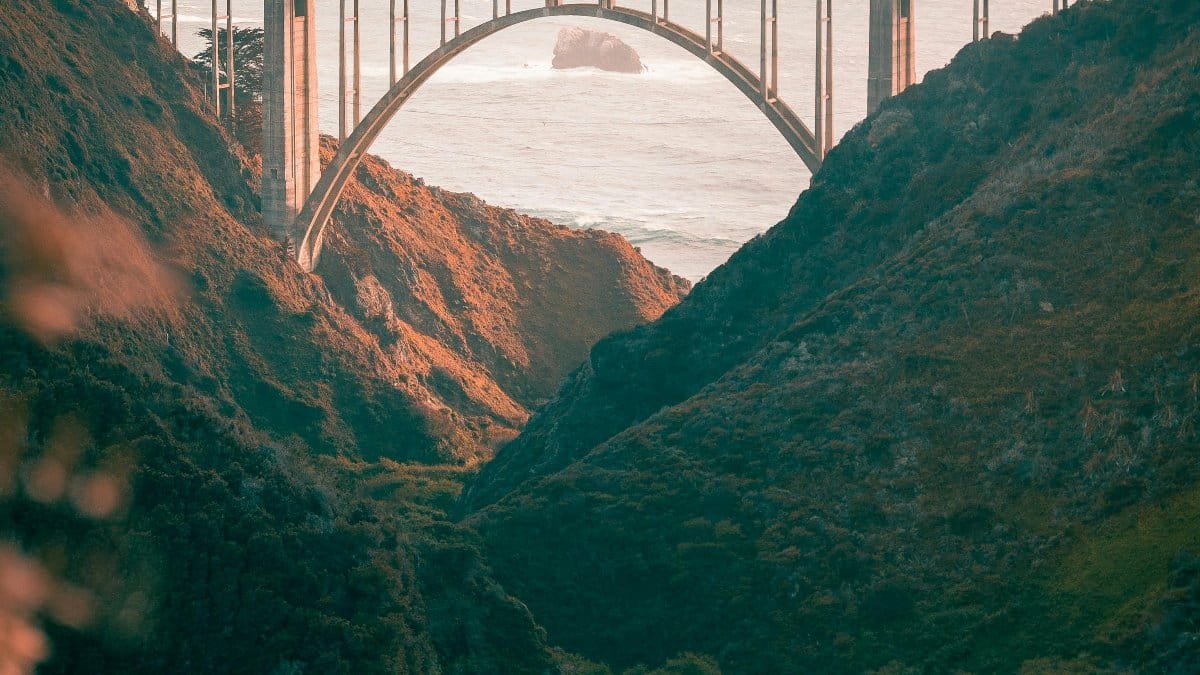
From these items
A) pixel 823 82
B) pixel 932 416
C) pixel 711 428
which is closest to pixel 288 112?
pixel 823 82

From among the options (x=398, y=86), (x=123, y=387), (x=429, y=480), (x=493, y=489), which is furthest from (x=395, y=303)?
(x=123, y=387)

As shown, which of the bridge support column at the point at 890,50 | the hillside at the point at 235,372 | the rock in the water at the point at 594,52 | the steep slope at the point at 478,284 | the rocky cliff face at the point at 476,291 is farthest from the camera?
the rock in the water at the point at 594,52

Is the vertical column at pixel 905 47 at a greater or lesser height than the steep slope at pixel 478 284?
greater

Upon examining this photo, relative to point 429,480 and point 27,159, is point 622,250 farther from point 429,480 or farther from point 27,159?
point 27,159

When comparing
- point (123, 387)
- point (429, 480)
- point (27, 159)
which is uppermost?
point (27, 159)

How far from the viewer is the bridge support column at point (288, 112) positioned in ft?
307

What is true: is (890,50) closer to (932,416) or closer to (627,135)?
(932,416)

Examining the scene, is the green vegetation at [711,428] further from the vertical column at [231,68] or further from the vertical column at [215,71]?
the vertical column at [231,68]

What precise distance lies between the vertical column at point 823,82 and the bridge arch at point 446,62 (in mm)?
509

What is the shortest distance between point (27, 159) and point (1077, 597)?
4352cm

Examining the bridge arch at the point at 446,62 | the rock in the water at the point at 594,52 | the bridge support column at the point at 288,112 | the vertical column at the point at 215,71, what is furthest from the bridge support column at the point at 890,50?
the rock in the water at the point at 594,52

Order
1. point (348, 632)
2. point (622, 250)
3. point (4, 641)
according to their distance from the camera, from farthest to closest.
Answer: point (622, 250)
point (348, 632)
point (4, 641)

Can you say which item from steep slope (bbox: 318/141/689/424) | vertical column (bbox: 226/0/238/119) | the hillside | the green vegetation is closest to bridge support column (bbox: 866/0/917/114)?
the green vegetation

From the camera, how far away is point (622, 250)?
4409 inches
